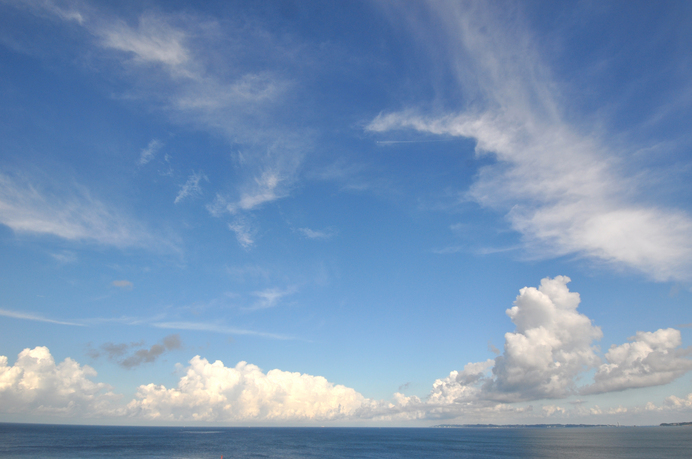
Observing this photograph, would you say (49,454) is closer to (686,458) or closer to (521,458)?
(521,458)

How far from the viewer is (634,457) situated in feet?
475

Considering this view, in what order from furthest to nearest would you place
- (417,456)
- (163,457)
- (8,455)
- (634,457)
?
1. (417,456)
2. (634,457)
3. (163,457)
4. (8,455)

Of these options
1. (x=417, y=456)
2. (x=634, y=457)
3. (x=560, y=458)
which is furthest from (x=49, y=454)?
(x=634, y=457)

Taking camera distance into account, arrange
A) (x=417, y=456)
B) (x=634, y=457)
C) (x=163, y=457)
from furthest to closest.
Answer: (x=417, y=456)
(x=634, y=457)
(x=163, y=457)

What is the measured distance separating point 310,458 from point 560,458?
3913 inches

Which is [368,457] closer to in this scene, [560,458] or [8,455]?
[560,458]

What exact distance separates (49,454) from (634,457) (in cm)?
22079

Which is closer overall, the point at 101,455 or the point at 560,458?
the point at 101,455

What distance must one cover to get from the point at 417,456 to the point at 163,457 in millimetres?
101141

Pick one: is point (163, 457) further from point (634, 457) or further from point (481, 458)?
point (634, 457)

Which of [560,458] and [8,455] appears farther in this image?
[560,458]

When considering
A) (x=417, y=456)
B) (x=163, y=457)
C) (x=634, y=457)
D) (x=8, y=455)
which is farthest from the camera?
(x=417, y=456)

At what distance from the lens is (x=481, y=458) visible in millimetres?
148500

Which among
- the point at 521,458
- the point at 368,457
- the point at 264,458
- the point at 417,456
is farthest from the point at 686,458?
the point at 264,458
